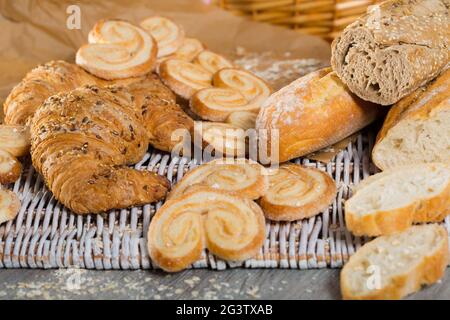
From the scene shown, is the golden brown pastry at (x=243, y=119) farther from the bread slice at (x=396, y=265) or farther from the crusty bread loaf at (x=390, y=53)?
the bread slice at (x=396, y=265)

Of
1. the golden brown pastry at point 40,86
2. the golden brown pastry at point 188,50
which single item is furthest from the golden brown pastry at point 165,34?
the golden brown pastry at point 40,86

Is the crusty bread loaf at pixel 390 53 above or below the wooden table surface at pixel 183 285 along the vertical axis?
above

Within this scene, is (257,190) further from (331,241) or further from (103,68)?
(103,68)

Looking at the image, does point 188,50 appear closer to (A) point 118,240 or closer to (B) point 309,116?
(B) point 309,116

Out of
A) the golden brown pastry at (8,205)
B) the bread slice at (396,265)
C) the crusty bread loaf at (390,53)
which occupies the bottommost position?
the golden brown pastry at (8,205)

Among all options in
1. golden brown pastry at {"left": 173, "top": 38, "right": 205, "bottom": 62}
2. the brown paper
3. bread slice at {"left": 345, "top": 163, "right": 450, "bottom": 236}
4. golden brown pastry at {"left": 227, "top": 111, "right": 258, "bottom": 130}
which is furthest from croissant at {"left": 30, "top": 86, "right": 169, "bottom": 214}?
the brown paper

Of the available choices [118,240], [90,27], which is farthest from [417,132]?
[90,27]

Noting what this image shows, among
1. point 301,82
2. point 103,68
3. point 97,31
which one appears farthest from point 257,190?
point 97,31
